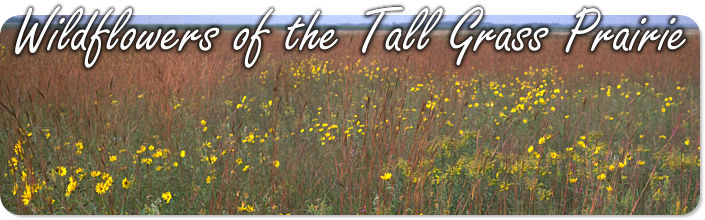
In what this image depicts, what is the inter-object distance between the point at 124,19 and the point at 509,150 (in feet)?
7.80

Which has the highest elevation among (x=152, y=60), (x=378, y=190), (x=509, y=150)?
(x=152, y=60)

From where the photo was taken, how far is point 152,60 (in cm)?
393

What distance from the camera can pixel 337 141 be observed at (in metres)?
3.05

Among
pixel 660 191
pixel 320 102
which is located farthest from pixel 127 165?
pixel 660 191

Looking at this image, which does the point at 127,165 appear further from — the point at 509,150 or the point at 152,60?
the point at 509,150

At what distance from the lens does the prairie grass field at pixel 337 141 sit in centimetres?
252

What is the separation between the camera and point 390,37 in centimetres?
321

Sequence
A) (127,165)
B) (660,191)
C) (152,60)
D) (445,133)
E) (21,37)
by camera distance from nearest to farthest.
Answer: (660,191)
(127,165)
(21,37)
(445,133)
(152,60)

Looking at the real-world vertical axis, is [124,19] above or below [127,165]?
above

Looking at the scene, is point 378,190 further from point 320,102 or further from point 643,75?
point 643,75

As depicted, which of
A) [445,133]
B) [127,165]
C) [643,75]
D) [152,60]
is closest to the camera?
[127,165]

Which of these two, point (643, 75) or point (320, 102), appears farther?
point (643, 75)

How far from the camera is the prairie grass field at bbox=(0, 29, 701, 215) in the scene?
2.52 metres

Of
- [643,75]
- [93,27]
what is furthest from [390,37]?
[643,75]
